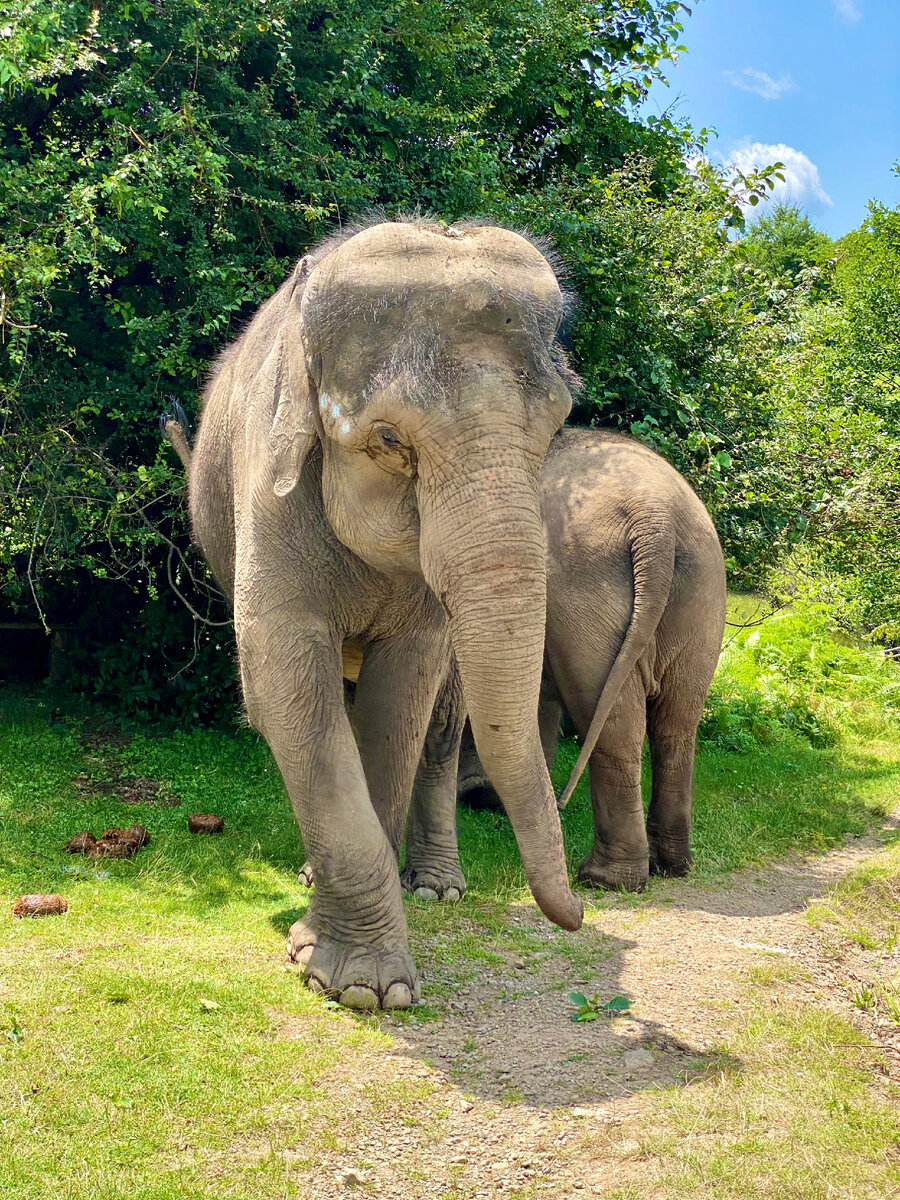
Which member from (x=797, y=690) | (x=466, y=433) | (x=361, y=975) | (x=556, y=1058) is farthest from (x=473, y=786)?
(x=797, y=690)

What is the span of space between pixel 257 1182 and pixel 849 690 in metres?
10.8

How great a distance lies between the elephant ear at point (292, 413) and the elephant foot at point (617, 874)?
301cm

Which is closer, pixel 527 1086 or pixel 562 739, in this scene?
pixel 527 1086

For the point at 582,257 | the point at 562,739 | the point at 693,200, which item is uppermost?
the point at 693,200

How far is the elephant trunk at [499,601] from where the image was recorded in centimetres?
390

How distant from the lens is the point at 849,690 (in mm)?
13000

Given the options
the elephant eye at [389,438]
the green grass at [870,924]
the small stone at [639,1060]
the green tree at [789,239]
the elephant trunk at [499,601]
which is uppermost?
the green tree at [789,239]

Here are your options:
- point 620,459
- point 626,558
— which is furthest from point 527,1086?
point 620,459

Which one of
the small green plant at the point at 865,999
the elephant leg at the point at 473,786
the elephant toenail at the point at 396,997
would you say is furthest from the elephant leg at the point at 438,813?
the small green plant at the point at 865,999

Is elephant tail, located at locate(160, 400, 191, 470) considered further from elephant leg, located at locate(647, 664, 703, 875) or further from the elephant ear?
elephant leg, located at locate(647, 664, 703, 875)

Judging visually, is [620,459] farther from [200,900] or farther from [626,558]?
[200,900]

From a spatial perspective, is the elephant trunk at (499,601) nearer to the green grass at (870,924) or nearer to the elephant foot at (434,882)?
the green grass at (870,924)

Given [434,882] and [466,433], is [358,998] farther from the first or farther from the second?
[466,433]

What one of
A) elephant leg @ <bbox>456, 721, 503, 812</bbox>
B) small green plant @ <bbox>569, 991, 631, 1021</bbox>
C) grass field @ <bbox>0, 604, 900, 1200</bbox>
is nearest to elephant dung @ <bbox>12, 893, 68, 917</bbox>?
grass field @ <bbox>0, 604, 900, 1200</bbox>
